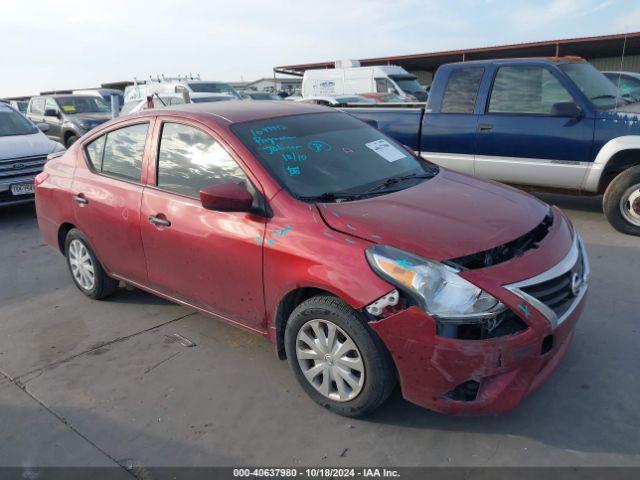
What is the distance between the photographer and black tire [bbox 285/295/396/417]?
2.61 metres

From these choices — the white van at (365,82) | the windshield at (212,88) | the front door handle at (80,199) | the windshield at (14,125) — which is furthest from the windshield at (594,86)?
the white van at (365,82)

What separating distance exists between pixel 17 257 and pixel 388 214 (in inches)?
194

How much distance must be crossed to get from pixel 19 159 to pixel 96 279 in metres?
4.21

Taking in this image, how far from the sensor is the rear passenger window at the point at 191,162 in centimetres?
329

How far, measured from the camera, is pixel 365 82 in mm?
19625

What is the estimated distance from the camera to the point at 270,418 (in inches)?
116

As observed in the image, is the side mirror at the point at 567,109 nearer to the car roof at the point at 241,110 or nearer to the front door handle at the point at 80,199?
the car roof at the point at 241,110

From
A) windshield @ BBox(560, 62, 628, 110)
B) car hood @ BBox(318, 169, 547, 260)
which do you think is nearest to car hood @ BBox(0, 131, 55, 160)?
car hood @ BBox(318, 169, 547, 260)

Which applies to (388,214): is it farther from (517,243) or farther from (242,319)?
A: (242,319)

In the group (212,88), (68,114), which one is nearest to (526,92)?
(68,114)

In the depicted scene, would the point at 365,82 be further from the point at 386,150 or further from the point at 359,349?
the point at 359,349

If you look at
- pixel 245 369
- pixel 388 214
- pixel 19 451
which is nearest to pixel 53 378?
pixel 19 451

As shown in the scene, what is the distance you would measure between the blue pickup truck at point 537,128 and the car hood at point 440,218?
8.05ft

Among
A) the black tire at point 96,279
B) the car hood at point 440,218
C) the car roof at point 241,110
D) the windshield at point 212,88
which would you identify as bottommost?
the black tire at point 96,279
